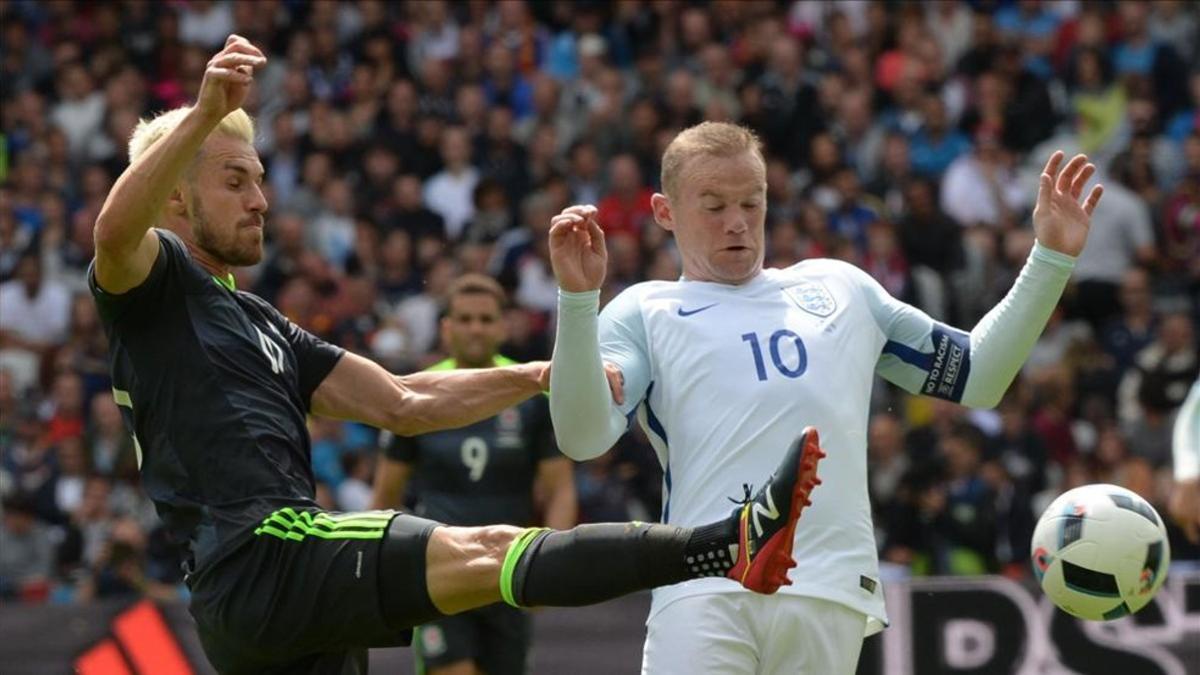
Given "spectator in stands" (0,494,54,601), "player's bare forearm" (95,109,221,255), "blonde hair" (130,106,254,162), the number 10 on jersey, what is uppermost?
"blonde hair" (130,106,254,162)

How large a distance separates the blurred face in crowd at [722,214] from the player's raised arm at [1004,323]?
45 centimetres

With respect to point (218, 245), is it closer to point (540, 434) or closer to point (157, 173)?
point (157, 173)

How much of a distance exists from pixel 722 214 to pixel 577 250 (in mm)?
644

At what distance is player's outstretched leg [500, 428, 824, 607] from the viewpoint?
219 inches

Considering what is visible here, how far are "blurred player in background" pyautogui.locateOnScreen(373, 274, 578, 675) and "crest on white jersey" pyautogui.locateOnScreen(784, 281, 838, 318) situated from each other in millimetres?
3703

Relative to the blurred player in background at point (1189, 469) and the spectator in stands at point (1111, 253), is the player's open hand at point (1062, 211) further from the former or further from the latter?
the spectator in stands at point (1111, 253)

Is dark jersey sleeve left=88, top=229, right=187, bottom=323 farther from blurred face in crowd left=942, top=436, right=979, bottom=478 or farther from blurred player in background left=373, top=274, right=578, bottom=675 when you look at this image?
Result: blurred face in crowd left=942, top=436, right=979, bottom=478

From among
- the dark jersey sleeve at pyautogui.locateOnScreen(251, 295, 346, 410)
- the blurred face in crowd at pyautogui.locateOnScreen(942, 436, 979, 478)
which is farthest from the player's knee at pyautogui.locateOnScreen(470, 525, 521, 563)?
the blurred face in crowd at pyautogui.locateOnScreen(942, 436, 979, 478)

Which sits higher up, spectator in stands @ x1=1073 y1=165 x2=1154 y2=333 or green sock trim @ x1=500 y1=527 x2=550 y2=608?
spectator in stands @ x1=1073 y1=165 x2=1154 y2=333

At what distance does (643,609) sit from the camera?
37.0 feet

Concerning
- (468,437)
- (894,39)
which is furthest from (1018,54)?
(468,437)

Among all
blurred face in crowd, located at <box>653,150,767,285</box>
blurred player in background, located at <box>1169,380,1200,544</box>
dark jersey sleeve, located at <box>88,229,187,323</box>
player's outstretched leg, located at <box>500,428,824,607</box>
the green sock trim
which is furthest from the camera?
blurred player in background, located at <box>1169,380,1200,544</box>

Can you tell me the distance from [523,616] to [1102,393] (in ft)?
22.3

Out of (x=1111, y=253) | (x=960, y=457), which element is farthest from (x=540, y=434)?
(x=1111, y=253)
